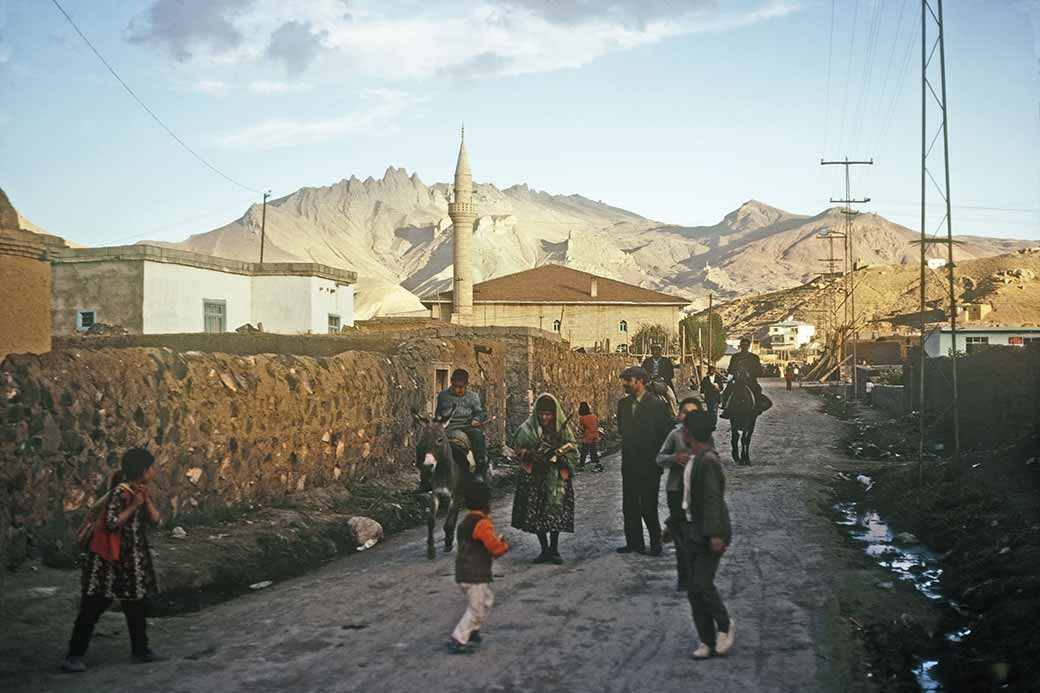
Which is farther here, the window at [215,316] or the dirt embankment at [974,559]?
the window at [215,316]

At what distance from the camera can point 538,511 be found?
10320 mm

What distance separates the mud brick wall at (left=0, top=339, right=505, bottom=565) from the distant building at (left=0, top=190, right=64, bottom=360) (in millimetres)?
667

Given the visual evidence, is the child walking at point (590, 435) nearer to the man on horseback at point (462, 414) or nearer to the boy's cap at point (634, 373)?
the man on horseback at point (462, 414)

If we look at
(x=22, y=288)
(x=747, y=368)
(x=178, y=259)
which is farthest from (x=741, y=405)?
(x=178, y=259)

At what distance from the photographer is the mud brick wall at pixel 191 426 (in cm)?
934

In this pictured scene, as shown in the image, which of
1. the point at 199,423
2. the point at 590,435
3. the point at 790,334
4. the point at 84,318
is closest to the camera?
the point at 199,423

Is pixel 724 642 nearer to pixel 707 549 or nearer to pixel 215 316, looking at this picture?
pixel 707 549

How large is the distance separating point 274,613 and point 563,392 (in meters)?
19.2

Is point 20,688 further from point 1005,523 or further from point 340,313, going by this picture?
point 340,313

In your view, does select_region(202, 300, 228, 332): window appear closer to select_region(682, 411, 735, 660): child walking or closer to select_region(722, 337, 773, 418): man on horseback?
select_region(722, 337, 773, 418): man on horseback

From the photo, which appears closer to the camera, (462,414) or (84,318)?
(462,414)

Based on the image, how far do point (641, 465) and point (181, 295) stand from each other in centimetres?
2404

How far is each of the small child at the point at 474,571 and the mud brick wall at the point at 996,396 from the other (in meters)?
12.8

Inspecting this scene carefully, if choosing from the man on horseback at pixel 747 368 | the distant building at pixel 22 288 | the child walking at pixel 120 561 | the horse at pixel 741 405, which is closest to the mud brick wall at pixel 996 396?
the man on horseback at pixel 747 368
